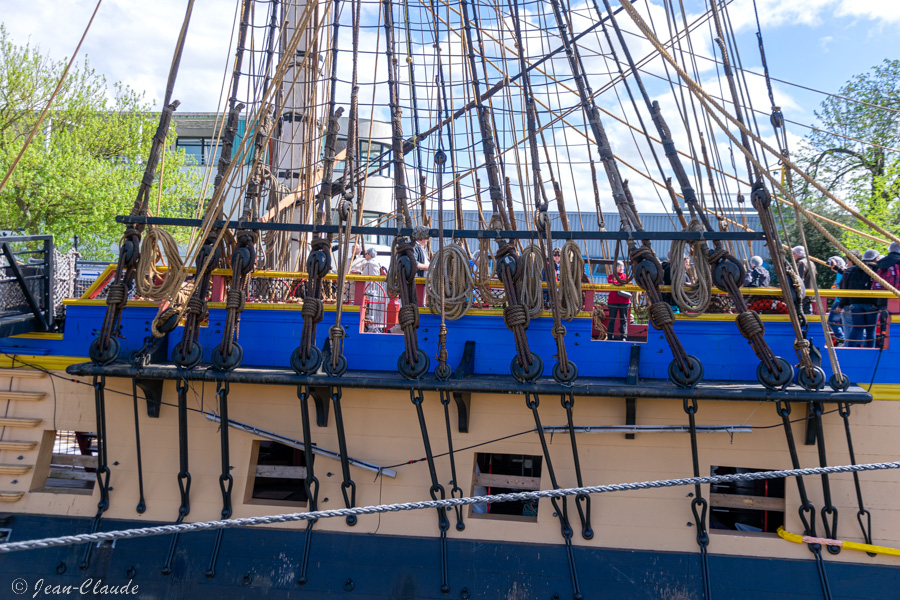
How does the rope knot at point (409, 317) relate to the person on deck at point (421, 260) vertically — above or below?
below

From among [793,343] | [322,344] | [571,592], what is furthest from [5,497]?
[793,343]

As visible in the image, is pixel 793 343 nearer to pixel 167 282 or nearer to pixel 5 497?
pixel 167 282

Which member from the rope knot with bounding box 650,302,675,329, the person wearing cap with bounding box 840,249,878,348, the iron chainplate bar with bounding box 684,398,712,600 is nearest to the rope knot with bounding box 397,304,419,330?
the rope knot with bounding box 650,302,675,329

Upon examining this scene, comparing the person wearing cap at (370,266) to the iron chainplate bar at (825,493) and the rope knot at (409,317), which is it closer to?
the rope knot at (409,317)

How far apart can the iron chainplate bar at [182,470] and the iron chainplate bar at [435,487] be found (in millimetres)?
1830

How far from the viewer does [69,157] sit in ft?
52.0

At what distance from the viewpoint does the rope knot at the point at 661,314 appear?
507 cm

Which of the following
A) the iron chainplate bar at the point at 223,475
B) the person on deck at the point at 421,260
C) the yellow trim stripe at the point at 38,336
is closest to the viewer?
the iron chainplate bar at the point at 223,475

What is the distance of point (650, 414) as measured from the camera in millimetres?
5312

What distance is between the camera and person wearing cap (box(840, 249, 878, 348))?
5471 millimetres

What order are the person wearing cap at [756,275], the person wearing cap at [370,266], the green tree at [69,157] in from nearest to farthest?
the person wearing cap at [756,275]
the person wearing cap at [370,266]
the green tree at [69,157]

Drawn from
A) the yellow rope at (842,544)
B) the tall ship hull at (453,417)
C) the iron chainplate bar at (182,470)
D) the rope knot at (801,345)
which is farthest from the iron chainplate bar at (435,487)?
the rope knot at (801,345)

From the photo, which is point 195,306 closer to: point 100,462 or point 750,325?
point 100,462

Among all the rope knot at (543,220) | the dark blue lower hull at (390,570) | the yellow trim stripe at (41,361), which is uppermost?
the rope knot at (543,220)
